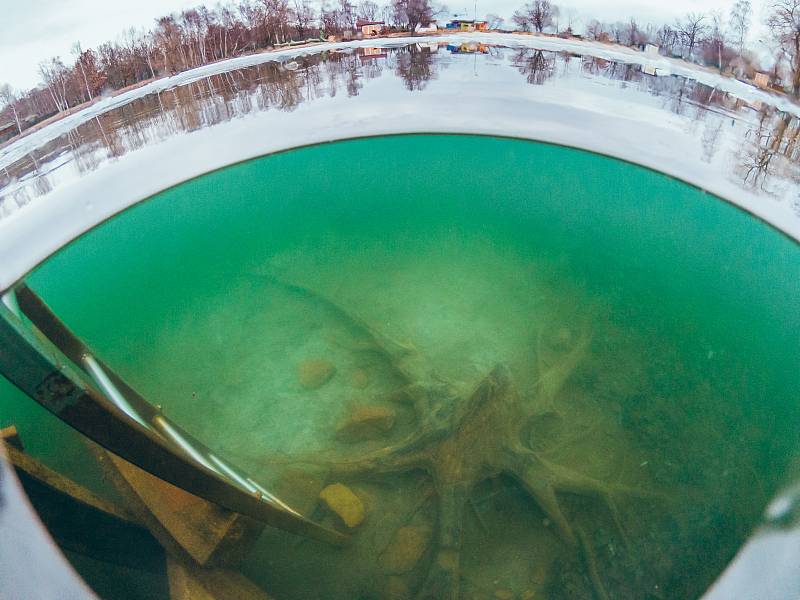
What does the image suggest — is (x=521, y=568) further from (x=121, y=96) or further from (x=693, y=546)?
(x=121, y=96)

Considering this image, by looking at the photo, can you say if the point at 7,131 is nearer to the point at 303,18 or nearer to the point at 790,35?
the point at 303,18

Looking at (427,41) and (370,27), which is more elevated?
(370,27)

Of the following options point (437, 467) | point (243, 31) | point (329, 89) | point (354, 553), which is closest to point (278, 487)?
point (354, 553)

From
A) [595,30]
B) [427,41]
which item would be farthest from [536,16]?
[427,41]

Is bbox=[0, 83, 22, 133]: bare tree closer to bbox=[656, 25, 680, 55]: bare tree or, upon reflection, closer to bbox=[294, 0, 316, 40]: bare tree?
bbox=[294, 0, 316, 40]: bare tree

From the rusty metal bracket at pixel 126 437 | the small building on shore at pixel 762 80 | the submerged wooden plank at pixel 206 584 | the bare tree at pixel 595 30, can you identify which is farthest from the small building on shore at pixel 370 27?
the submerged wooden plank at pixel 206 584

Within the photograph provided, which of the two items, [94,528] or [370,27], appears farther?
[370,27]

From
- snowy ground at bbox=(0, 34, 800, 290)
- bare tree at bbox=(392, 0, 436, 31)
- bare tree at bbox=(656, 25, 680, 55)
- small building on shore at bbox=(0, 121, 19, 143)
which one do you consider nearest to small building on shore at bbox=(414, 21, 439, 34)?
bare tree at bbox=(392, 0, 436, 31)
